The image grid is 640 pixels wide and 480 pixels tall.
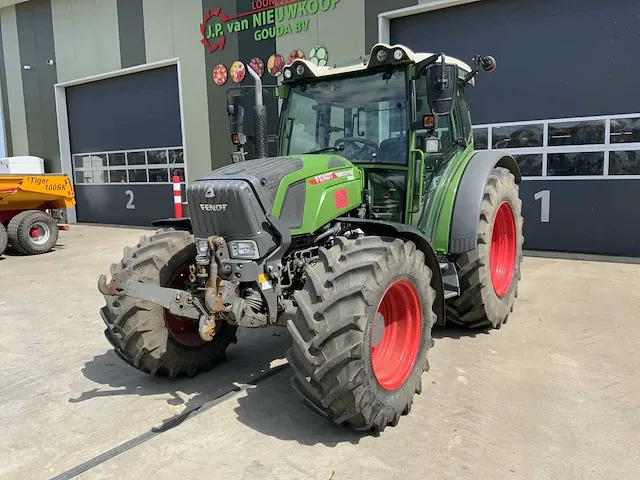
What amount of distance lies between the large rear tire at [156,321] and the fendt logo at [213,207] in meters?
0.54

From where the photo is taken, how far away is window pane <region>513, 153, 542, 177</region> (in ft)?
27.2

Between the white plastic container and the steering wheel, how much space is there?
39.8 feet

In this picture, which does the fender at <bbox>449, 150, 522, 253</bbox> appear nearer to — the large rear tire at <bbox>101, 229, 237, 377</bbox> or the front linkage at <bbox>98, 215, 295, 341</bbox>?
the front linkage at <bbox>98, 215, 295, 341</bbox>

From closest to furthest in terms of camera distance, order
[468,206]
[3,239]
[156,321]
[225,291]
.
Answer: [225,291] < [156,321] < [468,206] < [3,239]

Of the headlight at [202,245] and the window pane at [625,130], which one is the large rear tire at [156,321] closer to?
the headlight at [202,245]

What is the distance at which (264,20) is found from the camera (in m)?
10.8

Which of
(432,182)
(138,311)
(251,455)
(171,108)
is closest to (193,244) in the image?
(138,311)

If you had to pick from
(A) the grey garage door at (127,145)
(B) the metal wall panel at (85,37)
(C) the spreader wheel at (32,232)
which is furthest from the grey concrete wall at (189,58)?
(C) the spreader wheel at (32,232)

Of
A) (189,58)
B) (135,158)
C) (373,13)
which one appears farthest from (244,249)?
(135,158)

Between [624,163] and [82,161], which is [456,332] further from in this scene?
[82,161]

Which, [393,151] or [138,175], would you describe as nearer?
[393,151]

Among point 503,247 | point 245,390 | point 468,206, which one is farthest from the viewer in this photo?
point 503,247

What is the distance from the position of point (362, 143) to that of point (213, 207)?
1.45m

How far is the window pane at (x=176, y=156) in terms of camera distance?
1276cm
